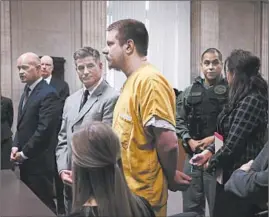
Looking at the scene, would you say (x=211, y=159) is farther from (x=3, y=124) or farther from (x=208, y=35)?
(x=3, y=124)

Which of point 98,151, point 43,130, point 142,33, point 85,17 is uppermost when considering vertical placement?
point 85,17

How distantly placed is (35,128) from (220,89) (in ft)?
4.04

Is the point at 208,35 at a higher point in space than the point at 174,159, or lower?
higher

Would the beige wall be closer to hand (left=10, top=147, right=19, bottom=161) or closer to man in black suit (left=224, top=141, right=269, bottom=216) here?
man in black suit (left=224, top=141, right=269, bottom=216)

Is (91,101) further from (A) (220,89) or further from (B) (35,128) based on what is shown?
(B) (35,128)

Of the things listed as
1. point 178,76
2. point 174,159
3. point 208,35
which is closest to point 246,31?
point 208,35

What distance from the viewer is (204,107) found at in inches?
100

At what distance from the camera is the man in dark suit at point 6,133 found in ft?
10.4

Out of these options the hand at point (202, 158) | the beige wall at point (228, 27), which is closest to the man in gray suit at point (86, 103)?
the hand at point (202, 158)

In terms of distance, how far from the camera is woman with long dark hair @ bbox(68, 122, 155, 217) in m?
1.10

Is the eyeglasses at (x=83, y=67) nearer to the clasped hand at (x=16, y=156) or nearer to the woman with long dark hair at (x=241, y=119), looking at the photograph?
the woman with long dark hair at (x=241, y=119)

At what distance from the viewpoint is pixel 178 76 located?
319 centimetres

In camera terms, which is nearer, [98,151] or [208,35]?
[98,151]

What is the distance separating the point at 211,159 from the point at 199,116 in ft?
1.56
